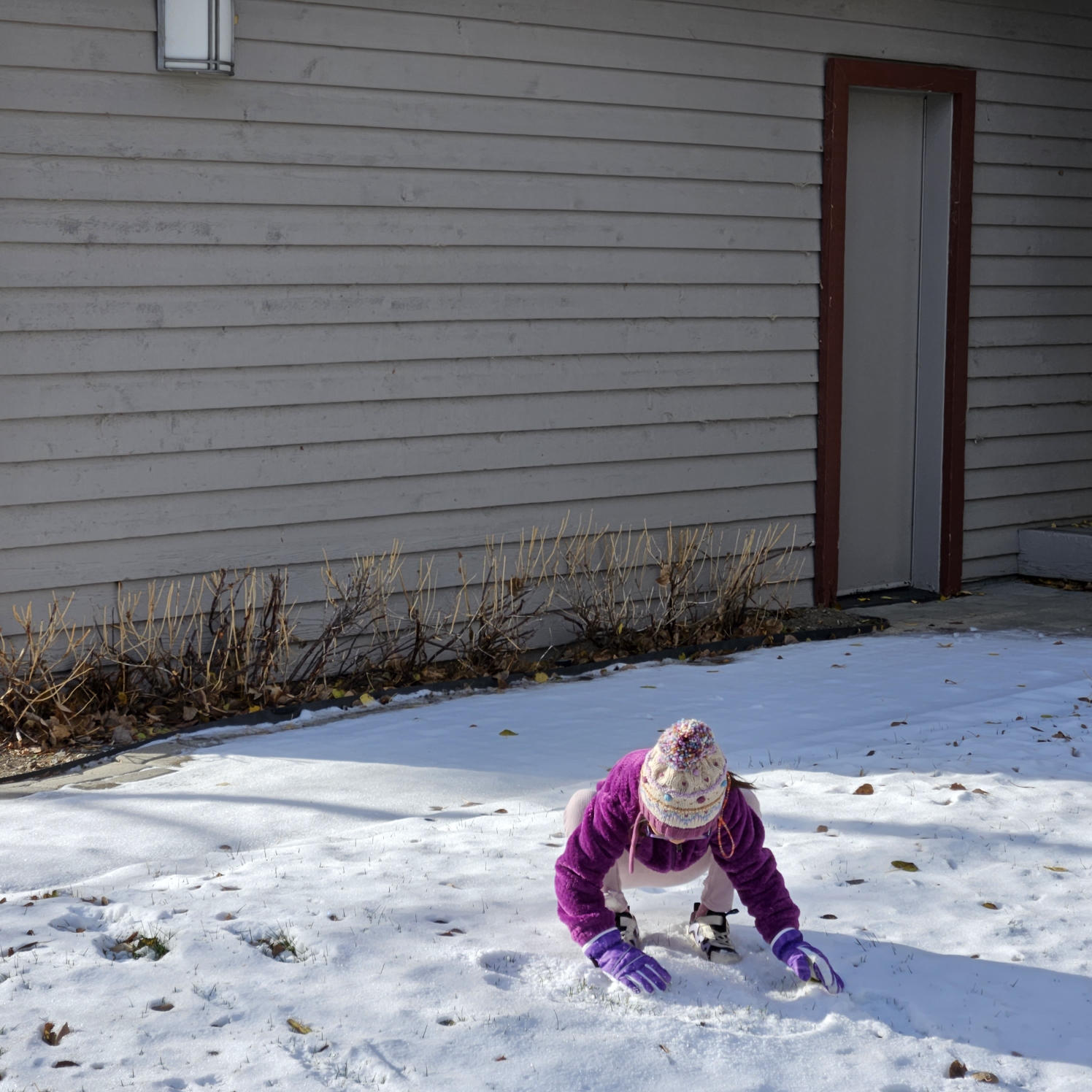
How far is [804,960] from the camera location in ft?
10.0

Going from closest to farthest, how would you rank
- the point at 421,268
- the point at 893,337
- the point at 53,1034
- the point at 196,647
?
the point at 53,1034 → the point at 196,647 → the point at 421,268 → the point at 893,337

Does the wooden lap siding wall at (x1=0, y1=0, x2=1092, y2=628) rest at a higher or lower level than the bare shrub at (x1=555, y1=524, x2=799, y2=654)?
higher

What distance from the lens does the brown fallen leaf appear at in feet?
9.20

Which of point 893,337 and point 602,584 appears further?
point 893,337

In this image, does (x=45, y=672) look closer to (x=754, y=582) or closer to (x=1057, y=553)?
(x=754, y=582)

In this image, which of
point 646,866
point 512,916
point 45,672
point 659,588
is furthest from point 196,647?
point 646,866

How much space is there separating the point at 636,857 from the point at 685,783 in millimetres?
379

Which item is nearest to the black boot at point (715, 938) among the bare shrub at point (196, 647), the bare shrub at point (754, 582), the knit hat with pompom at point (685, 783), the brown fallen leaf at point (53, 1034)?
the knit hat with pompom at point (685, 783)

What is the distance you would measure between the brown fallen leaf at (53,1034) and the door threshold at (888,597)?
5.66 m

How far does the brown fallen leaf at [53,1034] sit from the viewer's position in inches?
110

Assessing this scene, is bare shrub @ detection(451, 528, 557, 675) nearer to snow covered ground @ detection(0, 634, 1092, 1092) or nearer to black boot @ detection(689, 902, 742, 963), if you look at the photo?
snow covered ground @ detection(0, 634, 1092, 1092)

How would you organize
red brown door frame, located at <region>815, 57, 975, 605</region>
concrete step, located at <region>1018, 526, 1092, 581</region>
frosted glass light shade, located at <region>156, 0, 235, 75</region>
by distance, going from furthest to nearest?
concrete step, located at <region>1018, 526, 1092, 581</region>, red brown door frame, located at <region>815, 57, 975, 605</region>, frosted glass light shade, located at <region>156, 0, 235, 75</region>

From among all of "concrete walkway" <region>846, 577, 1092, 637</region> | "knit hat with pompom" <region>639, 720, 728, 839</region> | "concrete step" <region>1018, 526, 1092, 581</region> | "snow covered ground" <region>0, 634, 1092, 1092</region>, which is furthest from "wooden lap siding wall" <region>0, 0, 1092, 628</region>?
"knit hat with pompom" <region>639, 720, 728, 839</region>

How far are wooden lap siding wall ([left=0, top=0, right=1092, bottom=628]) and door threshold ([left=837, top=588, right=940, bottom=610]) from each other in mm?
663
